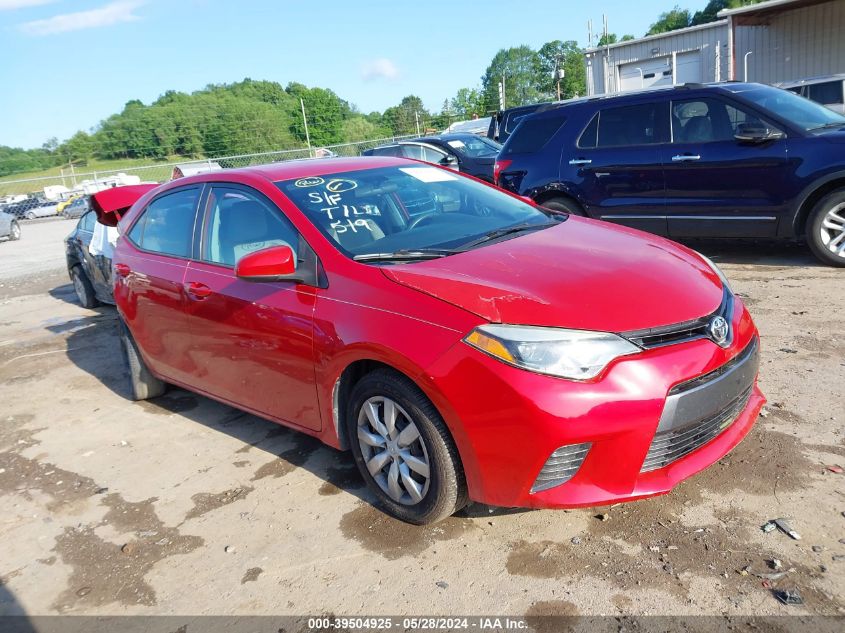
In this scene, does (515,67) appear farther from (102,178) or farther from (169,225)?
(169,225)

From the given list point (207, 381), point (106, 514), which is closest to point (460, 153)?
point (207, 381)

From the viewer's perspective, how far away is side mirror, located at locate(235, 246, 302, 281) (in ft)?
10.6

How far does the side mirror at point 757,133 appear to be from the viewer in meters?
6.32

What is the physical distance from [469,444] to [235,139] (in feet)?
159

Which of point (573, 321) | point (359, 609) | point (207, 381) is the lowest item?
point (359, 609)

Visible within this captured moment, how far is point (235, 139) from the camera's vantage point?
47.5 meters

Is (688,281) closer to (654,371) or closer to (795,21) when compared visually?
(654,371)

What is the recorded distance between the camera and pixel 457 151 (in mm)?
13500

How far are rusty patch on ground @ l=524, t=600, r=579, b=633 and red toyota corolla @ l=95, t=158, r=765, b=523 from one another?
366mm

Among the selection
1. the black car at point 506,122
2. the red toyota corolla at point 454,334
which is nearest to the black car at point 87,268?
the red toyota corolla at point 454,334

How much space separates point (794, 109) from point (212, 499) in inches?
250

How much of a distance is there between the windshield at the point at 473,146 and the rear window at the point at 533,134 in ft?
17.0

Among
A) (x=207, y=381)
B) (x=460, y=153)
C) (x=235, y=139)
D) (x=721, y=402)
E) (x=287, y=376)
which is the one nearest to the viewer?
(x=721, y=402)

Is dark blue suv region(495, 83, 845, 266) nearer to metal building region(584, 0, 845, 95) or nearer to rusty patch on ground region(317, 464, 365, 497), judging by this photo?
rusty patch on ground region(317, 464, 365, 497)
